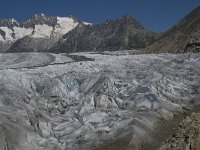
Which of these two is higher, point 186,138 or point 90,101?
point 186,138

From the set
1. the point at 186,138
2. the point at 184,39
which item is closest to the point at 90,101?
the point at 186,138

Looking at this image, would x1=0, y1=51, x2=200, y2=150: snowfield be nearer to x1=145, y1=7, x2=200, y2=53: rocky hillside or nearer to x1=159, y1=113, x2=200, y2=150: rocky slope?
x1=159, y1=113, x2=200, y2=150: rocky slope

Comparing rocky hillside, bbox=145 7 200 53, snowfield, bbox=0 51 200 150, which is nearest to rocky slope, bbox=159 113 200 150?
snowfield, bbox=0 51 200 150

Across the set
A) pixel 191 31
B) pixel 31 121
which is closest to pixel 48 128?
pixel 31 121

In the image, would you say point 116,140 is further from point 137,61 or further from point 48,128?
point 137,61

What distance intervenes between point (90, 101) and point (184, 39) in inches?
1481

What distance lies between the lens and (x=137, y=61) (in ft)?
177

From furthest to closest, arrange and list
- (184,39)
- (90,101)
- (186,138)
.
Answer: (184,39), (90,101), (186,138)

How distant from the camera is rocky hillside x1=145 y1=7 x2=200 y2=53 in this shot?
6944 centimetres

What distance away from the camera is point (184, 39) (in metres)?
75.5

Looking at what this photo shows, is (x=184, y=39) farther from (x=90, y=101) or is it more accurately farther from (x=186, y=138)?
(x=186, y=138)

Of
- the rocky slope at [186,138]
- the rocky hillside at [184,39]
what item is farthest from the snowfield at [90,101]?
the rocky hillside at [184,39]

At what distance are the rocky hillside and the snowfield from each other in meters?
17.6

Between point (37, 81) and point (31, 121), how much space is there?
8309mm
